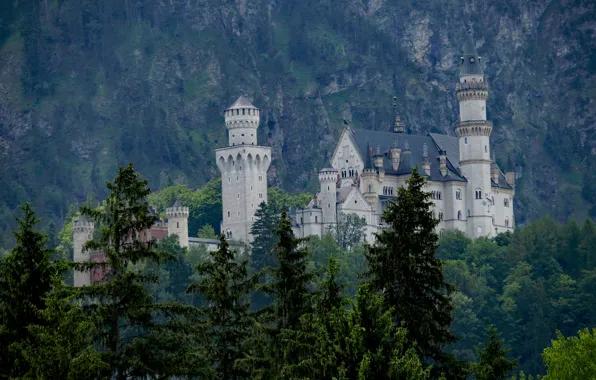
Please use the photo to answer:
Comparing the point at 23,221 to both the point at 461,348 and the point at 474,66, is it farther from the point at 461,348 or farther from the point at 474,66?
the point at 474,66

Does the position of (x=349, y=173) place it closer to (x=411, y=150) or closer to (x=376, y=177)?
(x=376, y=177)

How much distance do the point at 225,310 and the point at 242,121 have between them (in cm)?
11635

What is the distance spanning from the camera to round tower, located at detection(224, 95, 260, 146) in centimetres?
16725

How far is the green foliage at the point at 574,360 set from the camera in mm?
56406

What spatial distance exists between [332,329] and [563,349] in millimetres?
16541

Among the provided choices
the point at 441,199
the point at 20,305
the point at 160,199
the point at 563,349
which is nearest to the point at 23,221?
the point at 20,305

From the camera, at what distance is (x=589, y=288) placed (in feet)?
516

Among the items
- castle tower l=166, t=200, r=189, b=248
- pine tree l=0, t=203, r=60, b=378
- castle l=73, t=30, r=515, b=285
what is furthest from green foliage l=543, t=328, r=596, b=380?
castle tower l=166, t=200, r=189, b=248

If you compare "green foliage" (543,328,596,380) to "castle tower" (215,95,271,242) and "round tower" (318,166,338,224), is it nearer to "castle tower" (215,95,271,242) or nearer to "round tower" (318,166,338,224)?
"round tower" (318,166,338,224)

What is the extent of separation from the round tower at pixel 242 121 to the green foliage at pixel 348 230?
38.5ft

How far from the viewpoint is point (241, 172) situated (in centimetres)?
16700

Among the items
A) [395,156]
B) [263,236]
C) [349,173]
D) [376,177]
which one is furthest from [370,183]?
[263,236]

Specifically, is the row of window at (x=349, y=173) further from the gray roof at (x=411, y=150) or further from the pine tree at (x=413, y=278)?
the pine tree at (x=413, y=278)

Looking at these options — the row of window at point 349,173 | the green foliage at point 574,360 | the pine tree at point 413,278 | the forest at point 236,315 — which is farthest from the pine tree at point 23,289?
the row of window at point 349,173
